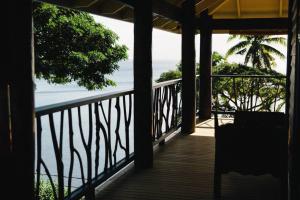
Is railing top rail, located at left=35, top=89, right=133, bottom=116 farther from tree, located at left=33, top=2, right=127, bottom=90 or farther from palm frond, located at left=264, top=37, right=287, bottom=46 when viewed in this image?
palm frond, located at left=264, top=37, right=287, bottom=46

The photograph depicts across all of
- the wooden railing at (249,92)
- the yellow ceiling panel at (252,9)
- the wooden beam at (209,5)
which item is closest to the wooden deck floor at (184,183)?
the wooden railing at (249,92)

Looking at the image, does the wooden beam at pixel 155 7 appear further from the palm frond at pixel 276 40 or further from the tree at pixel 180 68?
the palm frond at pixel 276 40

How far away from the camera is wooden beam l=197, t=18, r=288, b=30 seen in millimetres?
8172

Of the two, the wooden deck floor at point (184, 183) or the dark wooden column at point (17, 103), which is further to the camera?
the wooden deck floor at point (184, 183)

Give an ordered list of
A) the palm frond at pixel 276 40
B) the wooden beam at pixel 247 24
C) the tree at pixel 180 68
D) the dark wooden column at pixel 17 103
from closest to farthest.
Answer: the dark wooden column at pixel 17 103
the wooden beam at pixel 247 24
the tree at pixel 180 68
the palm frond at pixel 276 40

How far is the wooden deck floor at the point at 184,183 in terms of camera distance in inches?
150

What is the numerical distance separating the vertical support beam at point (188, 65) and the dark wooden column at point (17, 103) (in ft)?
16.2

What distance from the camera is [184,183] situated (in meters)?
4.21

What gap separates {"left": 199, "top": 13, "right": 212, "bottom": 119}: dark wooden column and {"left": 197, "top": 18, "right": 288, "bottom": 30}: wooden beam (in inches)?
8.8

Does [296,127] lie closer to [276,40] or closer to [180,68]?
[180,68]

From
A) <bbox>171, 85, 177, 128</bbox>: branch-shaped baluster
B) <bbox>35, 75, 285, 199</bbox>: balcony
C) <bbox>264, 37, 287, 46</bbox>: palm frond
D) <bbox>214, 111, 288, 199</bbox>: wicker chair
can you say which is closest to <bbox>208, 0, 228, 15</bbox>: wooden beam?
<bbox>171, 85, 177, 128</bbox>: branch-shaped baluster

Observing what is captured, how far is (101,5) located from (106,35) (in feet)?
26.7

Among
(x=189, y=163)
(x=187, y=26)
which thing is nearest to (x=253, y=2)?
(x=187, y=26)

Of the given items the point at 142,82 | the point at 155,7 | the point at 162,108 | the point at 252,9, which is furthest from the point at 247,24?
the point at 142,82
